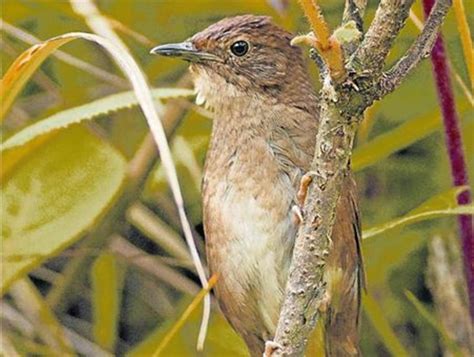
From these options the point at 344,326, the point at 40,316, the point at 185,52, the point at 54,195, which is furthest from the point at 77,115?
the point at 40,316

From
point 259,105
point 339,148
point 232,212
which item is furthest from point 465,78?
point 339,148

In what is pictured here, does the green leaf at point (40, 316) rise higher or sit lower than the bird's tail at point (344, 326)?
higher

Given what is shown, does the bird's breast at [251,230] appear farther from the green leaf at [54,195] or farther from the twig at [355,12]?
the twig at [355,12]

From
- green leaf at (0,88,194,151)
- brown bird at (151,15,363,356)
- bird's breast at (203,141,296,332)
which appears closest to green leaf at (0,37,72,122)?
green leaf at (0,88,194,151)

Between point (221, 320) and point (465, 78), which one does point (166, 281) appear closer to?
point (221, 320)

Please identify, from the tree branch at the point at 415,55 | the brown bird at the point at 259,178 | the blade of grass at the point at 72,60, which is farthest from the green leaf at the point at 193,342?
the tree branch at the point at 415,55
